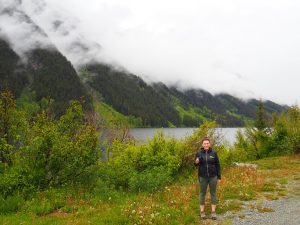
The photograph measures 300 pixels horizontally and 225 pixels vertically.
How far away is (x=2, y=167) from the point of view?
17.9 metres

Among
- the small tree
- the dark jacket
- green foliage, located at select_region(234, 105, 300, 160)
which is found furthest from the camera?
green foliage, located at select_region(234, 105, 300, 160)

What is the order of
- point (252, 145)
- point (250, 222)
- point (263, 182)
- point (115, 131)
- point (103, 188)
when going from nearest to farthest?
point (250, 222), point (103, 188), point (263, 182), point (115, 131), point (252, 145)

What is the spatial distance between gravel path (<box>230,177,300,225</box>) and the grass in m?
0.34

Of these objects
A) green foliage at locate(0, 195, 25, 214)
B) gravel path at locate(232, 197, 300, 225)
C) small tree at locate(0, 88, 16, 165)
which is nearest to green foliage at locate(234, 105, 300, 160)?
gravel path at locate(232, 197, 300, 225)

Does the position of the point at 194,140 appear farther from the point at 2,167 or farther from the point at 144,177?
the point at 2,167

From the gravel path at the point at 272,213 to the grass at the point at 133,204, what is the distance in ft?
1.13

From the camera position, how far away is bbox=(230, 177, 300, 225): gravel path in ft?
42.3

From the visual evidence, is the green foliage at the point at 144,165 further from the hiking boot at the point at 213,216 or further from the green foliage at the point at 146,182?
the hiking boot at the point at 213,216

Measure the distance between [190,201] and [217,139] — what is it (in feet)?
47.0

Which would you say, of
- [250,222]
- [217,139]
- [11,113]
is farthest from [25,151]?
[217,139]

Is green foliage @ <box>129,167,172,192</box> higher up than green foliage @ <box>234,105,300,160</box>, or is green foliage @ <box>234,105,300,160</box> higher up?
green foliage @ <box>234,105,300,160</box>

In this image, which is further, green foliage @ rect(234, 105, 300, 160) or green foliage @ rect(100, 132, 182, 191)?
green foliage @ rect(234, 105, 300, 160)

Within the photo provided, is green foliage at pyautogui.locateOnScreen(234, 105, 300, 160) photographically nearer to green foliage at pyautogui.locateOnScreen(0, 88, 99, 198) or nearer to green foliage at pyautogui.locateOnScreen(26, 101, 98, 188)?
green foliage at pyautogui.locateOnScreen(26, 101, 98, 188)

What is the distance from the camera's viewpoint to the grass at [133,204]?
13.1 metres
